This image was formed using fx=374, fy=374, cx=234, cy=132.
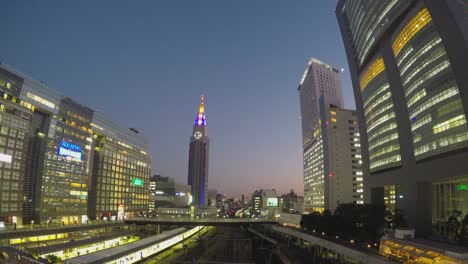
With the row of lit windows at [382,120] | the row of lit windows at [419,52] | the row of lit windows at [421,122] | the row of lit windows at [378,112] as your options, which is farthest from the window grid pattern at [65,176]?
the row of lit windows at [421,122]

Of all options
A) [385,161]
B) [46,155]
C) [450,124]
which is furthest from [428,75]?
[46,155]

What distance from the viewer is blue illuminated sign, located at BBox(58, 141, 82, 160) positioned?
13524 cm

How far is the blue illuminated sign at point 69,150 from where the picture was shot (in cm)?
13524

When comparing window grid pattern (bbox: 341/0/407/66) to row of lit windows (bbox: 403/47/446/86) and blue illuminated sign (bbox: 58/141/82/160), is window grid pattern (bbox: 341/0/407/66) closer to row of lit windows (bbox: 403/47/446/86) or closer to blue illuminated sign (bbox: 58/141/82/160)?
row of lit windows (bbox: 403/47/446/86)

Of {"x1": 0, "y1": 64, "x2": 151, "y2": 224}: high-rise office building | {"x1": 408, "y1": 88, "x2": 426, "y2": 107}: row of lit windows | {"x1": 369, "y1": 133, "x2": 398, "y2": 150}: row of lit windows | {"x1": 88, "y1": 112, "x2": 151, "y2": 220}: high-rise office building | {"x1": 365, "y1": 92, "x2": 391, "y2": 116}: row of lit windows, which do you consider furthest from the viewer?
{"x1": 88, "y1": 112, "x2": 151, "y2": 220}: high-rise office building

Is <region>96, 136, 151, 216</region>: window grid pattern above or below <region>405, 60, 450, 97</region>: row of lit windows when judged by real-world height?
below

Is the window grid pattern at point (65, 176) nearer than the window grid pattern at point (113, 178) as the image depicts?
Yes

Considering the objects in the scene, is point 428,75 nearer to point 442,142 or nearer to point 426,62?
point 426,62

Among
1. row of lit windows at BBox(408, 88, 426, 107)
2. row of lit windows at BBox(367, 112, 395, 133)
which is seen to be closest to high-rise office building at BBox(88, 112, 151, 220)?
row of lit windows at BBox(367, 112, 395, 133)

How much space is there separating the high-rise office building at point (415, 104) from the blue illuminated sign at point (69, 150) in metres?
107

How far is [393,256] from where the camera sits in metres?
64.4

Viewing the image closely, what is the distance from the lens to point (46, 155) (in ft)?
421

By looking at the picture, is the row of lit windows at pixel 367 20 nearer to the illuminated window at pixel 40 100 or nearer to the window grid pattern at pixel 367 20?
the window grid pattern at pixel 367 20

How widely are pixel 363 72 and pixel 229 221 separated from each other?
7084 cm
